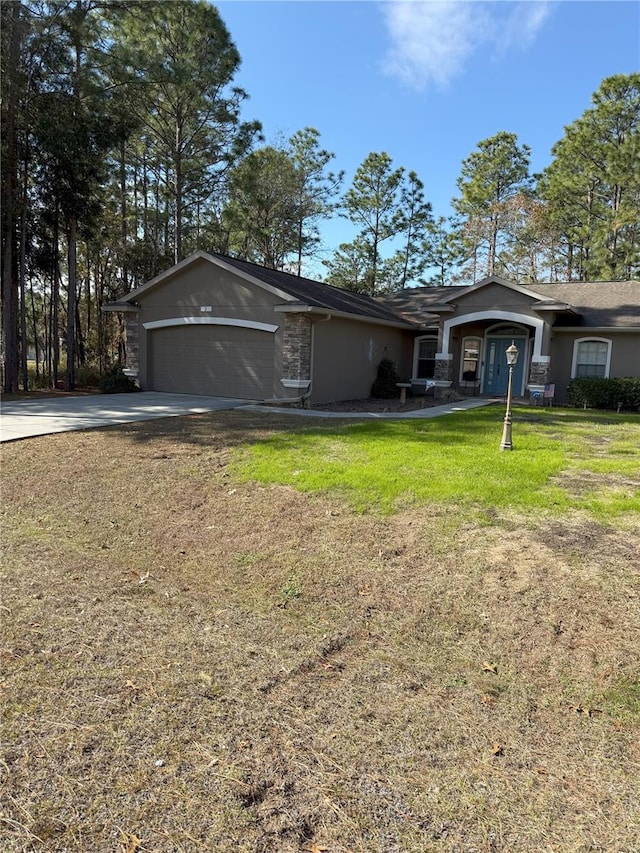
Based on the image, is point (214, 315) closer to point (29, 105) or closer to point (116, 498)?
point (29, 105)

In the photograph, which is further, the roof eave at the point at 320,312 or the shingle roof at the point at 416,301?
the shingle roof at the point at 416,301

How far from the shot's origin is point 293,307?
43.4 feet

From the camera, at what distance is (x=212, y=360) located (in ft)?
50.8

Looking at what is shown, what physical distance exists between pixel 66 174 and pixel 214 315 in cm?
694

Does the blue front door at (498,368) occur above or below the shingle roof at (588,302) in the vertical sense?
below

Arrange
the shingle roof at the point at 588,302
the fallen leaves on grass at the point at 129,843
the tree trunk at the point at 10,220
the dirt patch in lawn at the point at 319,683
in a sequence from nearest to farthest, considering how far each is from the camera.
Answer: the fallen leaves on grass at the point at 129,843 → the dirt patch in lawn at the point at 319,683 → the tree trunk at the point at 10,220 → the shingle roof at the point at 588,302

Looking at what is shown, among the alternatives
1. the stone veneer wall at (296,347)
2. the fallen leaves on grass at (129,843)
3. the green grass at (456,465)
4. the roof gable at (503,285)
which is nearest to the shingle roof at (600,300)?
the roof gable at (503,285)

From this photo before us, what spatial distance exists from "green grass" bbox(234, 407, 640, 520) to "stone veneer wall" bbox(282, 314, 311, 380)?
3.72 metres

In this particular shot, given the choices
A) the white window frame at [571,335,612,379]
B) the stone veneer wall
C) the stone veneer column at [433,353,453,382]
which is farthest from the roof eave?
the white window frame at [571,335,612,379]

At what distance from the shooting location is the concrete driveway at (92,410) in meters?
9.77

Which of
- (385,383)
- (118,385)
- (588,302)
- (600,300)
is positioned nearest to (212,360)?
(118,385)

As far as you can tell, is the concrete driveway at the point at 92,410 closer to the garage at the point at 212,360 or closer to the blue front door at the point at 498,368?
the garage at the point at 212,360

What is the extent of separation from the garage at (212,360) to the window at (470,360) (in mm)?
7112

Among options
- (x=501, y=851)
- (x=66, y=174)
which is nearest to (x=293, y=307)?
(x=66, y=174)
